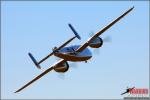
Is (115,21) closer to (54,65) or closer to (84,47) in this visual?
(84,47)

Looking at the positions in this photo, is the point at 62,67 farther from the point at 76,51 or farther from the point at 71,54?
the point at 76,51

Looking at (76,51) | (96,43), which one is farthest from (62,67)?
(96,43)

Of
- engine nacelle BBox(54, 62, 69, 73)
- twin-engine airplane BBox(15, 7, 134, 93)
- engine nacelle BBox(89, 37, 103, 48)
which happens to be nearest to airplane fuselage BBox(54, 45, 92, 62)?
twin-engine airplane BBox(15, 7, 134, 93)

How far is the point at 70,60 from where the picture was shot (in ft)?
542

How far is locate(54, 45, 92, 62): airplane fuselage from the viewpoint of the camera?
535 feet

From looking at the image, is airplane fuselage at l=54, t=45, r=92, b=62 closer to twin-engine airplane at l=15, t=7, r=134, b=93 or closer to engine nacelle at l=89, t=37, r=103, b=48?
twin-engine airplane at l=15, t=7, r=134, b=93

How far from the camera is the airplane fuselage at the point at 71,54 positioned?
163000mm

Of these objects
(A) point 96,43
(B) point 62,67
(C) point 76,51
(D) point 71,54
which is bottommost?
(B) point 62,67

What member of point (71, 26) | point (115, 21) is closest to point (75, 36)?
point (71, 26)

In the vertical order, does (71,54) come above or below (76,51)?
below

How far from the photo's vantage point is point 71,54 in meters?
164

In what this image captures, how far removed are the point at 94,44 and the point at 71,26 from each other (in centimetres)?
1242

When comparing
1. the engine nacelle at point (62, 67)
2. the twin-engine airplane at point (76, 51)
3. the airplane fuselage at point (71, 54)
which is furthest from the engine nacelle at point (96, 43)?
the engine nacelle at point (62, 67)

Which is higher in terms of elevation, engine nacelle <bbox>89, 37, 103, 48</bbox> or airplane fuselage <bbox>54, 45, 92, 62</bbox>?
A: engine nacelle <bbox>89, 37, 103, 48</bbox>
